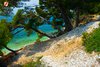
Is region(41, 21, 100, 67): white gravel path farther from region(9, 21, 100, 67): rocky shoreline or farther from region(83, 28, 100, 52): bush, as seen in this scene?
region(83, 28, 100, 52): bush

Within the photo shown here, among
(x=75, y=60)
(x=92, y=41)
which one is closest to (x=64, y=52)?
(x=75, y=60)

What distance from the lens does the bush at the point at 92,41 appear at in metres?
13.4

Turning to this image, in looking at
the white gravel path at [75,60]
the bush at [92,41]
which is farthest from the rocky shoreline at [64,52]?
the bush at [92,41]

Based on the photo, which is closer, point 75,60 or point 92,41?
point 75,60

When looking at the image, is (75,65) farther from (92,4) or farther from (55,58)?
(92,4)

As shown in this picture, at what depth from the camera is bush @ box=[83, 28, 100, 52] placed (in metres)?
13.4

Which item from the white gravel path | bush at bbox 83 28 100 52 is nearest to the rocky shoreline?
the white gravel path

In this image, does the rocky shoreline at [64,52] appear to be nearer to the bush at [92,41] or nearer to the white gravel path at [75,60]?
the white gravel path at [75,60]

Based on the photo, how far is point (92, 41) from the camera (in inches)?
537

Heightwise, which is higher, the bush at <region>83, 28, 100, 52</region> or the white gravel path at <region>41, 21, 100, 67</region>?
the bush at <region>83, 28, 100, 52</region>

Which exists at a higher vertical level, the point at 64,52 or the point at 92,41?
the point at 92,41

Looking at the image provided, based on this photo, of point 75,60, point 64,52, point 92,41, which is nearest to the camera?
point 75,60

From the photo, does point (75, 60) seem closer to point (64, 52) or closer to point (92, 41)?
point (64, 52)

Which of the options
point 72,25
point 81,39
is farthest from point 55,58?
point 72,25
